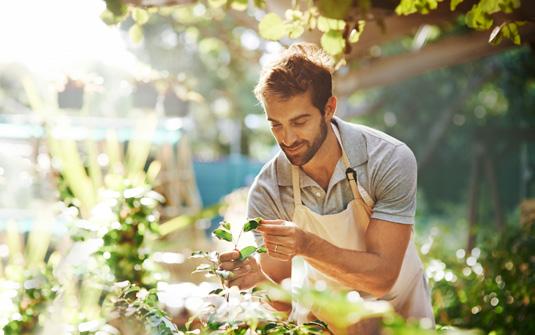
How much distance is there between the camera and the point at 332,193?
2223 mm

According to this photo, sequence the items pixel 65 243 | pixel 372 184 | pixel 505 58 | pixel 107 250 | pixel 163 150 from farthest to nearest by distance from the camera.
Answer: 1. pixel 505 58
2. pixel 163 150
3. pixel 65 243
4. pixel 107 250
5. pixel 372 184

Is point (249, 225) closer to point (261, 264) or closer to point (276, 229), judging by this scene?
point (276, 229)

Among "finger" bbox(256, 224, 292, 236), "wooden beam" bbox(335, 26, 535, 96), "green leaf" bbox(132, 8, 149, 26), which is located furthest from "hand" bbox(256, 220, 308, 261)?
"wooden beam" bbox(335, 26, 535, 96)

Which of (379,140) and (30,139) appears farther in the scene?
(30,139)

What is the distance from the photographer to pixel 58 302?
7.09ft

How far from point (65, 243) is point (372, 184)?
2.13 metres

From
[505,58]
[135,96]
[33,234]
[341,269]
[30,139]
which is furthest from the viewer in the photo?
[505,58]

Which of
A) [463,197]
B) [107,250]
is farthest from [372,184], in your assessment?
[463,197]

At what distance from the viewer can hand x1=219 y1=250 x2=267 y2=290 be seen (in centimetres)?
178

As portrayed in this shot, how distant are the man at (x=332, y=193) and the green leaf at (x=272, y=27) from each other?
0.22m

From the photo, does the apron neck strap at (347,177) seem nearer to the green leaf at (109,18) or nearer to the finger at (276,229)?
the finger at (276,229)

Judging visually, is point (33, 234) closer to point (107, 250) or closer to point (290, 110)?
point (107, 250)

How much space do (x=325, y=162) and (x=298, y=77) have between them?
0.97 ft

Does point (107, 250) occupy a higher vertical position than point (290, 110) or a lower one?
lower
